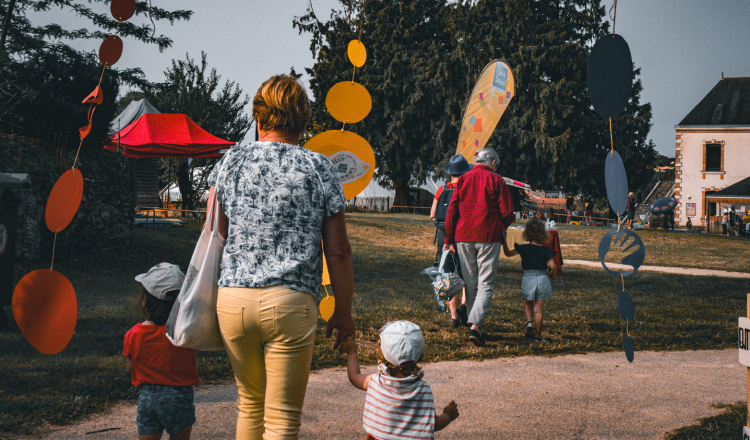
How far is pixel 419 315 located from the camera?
6918mm

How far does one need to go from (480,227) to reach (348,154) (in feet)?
6.74

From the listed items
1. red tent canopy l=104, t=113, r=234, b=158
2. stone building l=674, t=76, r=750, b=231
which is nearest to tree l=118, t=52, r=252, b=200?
red tent canopy l=104, t=113, r=234, b=158

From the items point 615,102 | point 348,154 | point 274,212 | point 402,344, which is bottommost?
point 402,344

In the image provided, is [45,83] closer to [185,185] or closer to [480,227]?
[480,227]

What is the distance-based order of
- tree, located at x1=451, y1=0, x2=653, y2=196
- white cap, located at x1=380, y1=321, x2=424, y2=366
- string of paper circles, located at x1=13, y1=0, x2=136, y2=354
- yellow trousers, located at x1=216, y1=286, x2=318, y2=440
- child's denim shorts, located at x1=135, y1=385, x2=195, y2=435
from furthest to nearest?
tree, located at x1=451, y1=0, x2=653, y2=196 → string of paper circles, located at x1=13, y1=0, x2=136, y2=354 → child's denim shorts, located at x1=135, y1=385, x2=195, y2=435 → white cap, located at x1=380, y1=321, x2=424, y2=366 → yellow trousers, located at x1=216, y1=286, x2=318, y2=440

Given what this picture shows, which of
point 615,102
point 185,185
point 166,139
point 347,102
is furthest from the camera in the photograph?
point 185,185

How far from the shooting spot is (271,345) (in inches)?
85.4

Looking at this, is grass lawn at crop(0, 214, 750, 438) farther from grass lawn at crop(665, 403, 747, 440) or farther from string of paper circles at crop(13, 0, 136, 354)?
grass lawn at crop(665, 403, 747, 440)

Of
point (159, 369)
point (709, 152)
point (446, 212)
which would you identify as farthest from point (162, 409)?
point (709, 152)

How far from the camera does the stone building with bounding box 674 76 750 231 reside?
37844mm

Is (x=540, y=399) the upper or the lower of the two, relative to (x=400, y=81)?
lower

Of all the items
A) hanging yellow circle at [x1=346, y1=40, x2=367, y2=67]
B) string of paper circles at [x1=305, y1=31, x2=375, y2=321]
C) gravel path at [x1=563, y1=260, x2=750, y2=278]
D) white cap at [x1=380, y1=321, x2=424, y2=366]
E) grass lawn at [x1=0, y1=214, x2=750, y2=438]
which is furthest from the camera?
gravel path at [x1=563, y1=260, x2=750, y2=278]

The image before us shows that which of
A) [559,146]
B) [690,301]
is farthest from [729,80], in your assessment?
[690,301]

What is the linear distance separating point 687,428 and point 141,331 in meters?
3.20
